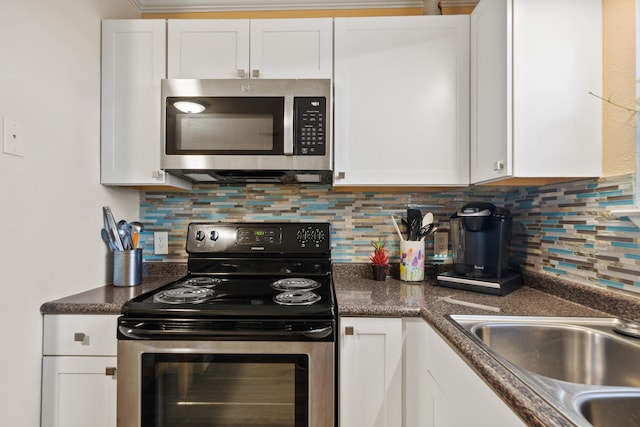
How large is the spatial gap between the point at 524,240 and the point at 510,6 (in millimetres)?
1014

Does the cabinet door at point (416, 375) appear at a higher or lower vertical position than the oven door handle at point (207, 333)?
lower

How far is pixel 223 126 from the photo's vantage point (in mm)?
1516

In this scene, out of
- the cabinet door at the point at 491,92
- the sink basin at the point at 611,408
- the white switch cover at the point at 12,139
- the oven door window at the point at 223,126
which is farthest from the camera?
the oven door window at the point at 223,126

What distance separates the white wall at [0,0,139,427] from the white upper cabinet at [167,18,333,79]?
39 cm

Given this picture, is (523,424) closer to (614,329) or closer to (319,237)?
(614,329)

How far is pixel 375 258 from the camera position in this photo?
171 centimetres

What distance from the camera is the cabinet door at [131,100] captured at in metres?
1.57

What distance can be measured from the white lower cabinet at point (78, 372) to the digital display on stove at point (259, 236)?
676mm

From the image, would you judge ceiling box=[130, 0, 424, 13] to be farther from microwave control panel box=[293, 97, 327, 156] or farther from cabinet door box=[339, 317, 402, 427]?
cabinet door box=[339, 317, 402, 427]

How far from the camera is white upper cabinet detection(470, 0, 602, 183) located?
46.1 inches

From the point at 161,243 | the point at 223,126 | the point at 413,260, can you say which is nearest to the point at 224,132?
the point at 223,126

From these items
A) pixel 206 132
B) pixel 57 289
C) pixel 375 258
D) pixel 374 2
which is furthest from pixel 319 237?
pixel 374 2

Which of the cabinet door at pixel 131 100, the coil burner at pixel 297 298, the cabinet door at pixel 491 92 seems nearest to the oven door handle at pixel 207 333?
the coil burner at pixel 297 298

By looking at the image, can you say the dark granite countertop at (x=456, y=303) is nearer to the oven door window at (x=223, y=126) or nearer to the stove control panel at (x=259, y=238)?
the stove control panel at (x=259, y=238)
